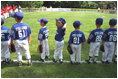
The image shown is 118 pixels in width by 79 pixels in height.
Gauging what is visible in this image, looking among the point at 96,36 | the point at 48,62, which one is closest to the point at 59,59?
the point at 48,62

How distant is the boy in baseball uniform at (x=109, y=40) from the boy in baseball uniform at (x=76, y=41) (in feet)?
2.80

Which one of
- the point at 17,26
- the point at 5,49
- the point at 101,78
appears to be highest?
the point at 17,26

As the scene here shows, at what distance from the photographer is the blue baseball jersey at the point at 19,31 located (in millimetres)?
7879

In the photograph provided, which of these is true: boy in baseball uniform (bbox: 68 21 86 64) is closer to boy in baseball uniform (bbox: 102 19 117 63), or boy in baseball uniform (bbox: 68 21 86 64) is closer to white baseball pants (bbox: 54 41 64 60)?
white baseball pants (bbox: 54 41 64 60)

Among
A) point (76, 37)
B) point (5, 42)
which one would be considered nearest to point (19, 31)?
point (5, 42)

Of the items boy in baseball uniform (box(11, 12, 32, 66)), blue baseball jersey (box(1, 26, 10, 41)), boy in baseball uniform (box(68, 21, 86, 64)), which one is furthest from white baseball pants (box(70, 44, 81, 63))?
blue baseball jersey (box(1, 26, 10, 41))

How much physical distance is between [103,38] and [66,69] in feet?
5.84

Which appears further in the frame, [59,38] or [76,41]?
[59,38]

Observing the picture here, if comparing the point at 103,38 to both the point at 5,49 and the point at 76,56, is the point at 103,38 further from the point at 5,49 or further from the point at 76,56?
the point at 5,49

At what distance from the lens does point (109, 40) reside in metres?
8.56

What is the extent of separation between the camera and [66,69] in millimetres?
8273

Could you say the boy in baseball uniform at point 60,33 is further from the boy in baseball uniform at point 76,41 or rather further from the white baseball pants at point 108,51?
the white baseball pants at point 108,51

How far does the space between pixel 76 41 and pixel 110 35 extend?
126 centimetres

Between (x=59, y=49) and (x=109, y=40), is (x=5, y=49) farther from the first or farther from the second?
(x=109, y=40)
